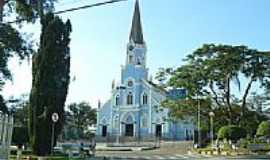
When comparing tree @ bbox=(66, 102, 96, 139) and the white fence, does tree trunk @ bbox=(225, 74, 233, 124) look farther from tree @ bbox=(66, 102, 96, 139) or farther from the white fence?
tree @ bbox=(66, 102, 96, 139)

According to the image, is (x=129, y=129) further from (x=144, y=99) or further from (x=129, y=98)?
(x=144, y=99)

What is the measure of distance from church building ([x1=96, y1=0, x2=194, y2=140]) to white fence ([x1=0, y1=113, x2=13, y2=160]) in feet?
193

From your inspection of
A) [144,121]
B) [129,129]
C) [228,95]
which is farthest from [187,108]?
[129,129]

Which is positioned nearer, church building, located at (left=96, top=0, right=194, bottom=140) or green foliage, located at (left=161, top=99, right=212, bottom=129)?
green foliage, located at (left=161, top=99, right=212, bottom=129)

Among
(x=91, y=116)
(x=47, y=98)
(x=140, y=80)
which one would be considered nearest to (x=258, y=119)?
(x=140, y=80)

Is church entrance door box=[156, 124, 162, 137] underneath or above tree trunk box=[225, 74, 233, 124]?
underneath

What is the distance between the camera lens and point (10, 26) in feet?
87.6

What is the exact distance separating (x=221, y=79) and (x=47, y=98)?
21091mm

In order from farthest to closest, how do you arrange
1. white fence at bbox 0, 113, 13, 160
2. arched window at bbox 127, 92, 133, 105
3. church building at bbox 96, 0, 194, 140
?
1. arched window at bbox 127, 92, 133, 105
2. church building at bbox 96, 0, 194, 140
3. white fence at bbox 0, 113, 13, 160

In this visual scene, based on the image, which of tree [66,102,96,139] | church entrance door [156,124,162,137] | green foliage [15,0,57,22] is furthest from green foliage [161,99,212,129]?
tree [66,102,96,139]

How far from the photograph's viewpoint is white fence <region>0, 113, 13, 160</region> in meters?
14.3

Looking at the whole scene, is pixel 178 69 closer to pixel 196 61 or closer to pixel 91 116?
pixel 196 61

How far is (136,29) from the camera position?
78.9 metres

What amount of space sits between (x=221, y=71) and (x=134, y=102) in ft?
114
